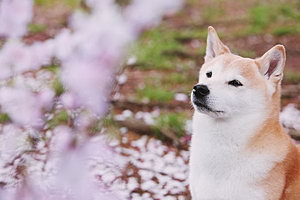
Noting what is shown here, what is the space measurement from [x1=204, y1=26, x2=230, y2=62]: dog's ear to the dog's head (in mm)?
169

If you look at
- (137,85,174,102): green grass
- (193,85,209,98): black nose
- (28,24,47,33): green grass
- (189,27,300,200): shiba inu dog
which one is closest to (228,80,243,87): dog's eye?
(189,27,300,200): shiba inu dog

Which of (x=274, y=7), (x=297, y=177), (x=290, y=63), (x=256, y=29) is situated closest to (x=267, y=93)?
(x=297, y=177)

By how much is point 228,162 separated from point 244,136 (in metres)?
0.17

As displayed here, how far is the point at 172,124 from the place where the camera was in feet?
15.8

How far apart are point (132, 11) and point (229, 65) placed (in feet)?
6.29

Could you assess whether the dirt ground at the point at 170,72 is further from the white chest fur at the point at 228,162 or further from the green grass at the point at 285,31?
the white chest fur at the point at 228,162

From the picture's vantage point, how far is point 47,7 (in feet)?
28.0

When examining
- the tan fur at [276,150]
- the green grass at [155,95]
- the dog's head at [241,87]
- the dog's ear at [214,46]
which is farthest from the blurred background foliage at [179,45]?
the tan fur at [276,150]

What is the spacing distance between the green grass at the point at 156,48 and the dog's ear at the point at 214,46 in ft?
10.8

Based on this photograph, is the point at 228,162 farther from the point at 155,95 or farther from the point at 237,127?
the point at 155,95

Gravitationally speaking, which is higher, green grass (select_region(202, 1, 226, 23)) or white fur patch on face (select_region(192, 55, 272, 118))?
green grass (select_region(202, 1, 226, 23))

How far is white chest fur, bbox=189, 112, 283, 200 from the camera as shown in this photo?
9.32 ft

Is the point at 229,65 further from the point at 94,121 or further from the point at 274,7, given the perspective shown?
the point at 274,7

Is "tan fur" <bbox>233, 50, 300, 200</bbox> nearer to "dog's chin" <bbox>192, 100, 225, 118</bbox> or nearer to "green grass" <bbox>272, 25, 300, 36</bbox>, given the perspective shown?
"dog's chin" <bbox>192, 100, 225, 118</bbox>
